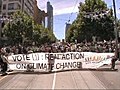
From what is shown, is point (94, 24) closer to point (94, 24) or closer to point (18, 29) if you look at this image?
point (94, 24)

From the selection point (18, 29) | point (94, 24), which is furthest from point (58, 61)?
point (18, 29)

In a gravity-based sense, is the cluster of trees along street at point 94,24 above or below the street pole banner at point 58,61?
above

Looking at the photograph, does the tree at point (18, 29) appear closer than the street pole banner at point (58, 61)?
No

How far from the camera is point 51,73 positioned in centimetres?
1945

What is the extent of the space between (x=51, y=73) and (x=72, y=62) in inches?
74.9

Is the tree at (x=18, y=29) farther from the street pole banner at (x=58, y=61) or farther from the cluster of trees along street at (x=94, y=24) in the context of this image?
the street pole banner at (x=58, y=61)

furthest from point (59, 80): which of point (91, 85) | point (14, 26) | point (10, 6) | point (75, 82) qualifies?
point (10, 6)

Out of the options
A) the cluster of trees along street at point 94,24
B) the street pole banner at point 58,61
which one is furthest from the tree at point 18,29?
the street pole banner at point 58,61

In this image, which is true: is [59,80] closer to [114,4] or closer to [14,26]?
[114,4]

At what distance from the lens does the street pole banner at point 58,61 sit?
66.3 feet

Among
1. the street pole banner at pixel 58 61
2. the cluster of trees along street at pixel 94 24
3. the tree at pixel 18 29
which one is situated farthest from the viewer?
the tree at pixel 18 29

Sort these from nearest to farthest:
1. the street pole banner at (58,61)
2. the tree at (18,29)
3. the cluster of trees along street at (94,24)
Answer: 1. the street pole banner at (58,61)
2. the cluster of trees along street at (94,24)
3. the tree at (18,29)

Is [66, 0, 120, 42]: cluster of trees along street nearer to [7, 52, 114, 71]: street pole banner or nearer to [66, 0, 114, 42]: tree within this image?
[66, 0, 114, 42]: tree

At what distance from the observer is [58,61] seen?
20766 millimetres
